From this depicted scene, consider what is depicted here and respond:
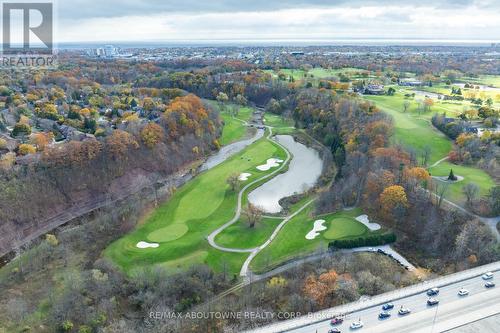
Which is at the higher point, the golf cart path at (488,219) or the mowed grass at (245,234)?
the golf cart path at (488,219)

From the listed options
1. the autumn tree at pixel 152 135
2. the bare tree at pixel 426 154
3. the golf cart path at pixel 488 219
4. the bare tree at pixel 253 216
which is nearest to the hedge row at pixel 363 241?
the golf cart path at pixel 488 219

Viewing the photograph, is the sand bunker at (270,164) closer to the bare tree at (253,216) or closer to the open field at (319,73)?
Result: the bare tree at (253,216)

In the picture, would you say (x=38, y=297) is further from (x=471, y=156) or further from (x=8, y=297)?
(x=471, y=156)

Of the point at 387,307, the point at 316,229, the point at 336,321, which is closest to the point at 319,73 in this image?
the point at 316,229

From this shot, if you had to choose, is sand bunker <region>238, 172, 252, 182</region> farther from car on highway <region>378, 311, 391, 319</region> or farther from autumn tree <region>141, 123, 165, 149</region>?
car on highway <region>378, 311, 391, 319</region>

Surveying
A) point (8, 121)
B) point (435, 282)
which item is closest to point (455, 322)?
point (435, 282)

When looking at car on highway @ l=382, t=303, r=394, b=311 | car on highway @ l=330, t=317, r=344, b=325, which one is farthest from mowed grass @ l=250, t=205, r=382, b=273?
car on highway @ l=382, t=303, r=394, b=311

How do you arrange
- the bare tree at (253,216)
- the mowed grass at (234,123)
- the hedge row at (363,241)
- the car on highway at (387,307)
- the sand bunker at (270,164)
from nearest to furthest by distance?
1. the car on highway at (387,307)
2. the hedge row at (363,241)
3. the bare tree at (253,216)
4. the sand bunker at (270,164)
5. the mowed grass at (234,123)

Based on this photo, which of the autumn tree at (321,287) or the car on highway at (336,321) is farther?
the autumn tree at (321,287)
